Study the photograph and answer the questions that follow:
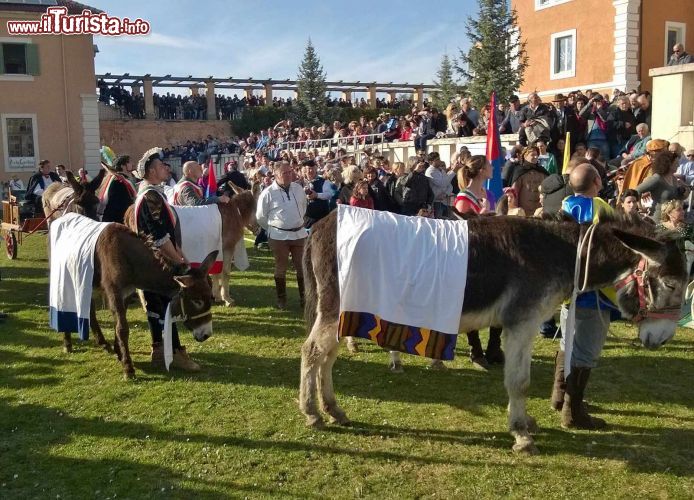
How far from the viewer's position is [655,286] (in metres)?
4.51

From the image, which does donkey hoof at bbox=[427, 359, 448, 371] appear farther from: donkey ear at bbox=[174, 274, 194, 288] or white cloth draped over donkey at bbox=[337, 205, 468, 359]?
donkey ear at bbox=[174, 274, 194, 288]

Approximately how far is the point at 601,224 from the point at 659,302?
0.70 meters

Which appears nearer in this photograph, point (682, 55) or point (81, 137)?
point (682, 55)

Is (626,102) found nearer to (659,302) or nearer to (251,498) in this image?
(659,302)

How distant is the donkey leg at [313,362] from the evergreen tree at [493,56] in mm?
25743

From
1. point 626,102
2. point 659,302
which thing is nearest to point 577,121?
point 626,102

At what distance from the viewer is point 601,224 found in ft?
15.4

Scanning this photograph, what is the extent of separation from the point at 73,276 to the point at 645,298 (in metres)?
5.54

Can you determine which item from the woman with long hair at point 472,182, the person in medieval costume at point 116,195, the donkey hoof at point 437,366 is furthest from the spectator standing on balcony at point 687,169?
the person in medieval costume at point 116,195

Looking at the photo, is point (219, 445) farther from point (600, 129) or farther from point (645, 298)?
point (600, 129)

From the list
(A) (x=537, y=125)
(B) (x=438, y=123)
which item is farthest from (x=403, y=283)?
(B) (x=438, y=123)

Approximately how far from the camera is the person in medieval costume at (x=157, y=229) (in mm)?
6609

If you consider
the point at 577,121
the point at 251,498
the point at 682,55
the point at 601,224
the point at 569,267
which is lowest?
the point at 251,498

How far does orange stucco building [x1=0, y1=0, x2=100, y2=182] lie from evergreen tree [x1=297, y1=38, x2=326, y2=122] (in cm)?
1651
